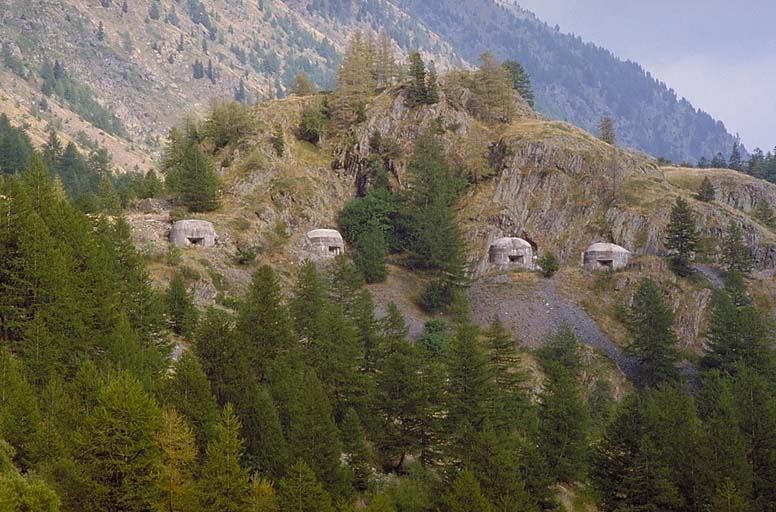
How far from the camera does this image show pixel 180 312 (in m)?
49.8

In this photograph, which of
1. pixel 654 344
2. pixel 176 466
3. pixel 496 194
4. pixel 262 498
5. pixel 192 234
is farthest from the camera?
pixel 496 194

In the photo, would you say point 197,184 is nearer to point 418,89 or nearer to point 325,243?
point 325,243

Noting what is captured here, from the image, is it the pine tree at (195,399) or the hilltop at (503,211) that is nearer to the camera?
the pine tree at (195,399)

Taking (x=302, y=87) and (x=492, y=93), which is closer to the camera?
(x=492, y=93)

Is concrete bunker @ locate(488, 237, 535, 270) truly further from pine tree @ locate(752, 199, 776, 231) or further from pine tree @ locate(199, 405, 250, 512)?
pine tree @ locate(199, 405, 250, 512)

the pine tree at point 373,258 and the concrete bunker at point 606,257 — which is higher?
the concrete bunker at point 606,257

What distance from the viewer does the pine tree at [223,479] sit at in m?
28.0

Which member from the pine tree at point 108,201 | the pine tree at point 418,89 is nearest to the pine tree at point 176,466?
the pine tree at point 108,201

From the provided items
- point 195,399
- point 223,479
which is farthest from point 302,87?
point 223,479

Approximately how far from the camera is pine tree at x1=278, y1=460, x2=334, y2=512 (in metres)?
29.8

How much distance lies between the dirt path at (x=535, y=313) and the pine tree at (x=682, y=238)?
11.2m

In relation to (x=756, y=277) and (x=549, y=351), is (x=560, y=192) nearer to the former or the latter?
(x=756, y=277)

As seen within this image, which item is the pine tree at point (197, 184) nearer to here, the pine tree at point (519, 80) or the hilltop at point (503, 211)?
the hilltop at point (503, 211)

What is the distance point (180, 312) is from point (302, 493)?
2299cm
